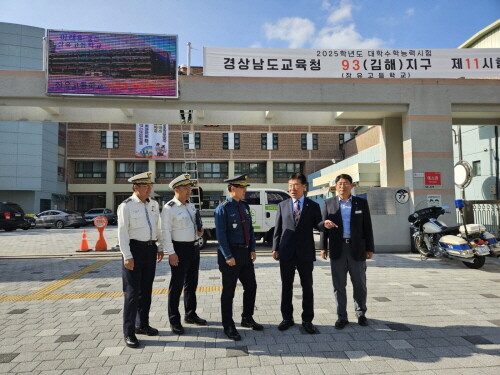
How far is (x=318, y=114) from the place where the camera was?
40.7 feet

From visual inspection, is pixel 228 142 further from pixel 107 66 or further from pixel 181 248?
pixel 181 248

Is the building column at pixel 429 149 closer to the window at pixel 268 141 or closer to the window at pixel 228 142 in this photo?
the window at pixel 268 141

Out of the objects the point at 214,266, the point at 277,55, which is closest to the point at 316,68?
the point at 277,55

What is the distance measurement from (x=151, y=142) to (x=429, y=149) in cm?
2952

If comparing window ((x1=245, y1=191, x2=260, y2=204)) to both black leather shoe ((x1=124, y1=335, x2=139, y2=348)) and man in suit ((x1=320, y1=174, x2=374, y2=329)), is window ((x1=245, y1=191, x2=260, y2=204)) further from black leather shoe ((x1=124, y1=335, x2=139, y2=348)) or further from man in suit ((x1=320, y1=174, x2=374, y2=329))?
black leather shoe ((x1=124, y1=335, x2=139, y2=348))

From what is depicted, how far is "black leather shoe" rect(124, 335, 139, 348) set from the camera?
12.0 ft

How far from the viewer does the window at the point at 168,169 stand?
37031 millimetres

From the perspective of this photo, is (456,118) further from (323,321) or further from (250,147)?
(250,147)

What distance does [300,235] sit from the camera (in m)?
4.19

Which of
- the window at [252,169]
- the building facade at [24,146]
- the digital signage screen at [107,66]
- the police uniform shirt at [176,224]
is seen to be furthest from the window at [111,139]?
the police uniform shirt at [176,224]

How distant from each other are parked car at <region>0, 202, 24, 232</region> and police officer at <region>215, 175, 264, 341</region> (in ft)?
69.5

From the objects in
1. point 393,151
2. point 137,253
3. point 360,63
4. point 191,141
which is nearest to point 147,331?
point 137,253

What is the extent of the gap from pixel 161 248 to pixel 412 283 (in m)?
4.74

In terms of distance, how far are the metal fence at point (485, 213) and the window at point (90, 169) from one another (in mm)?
34663
